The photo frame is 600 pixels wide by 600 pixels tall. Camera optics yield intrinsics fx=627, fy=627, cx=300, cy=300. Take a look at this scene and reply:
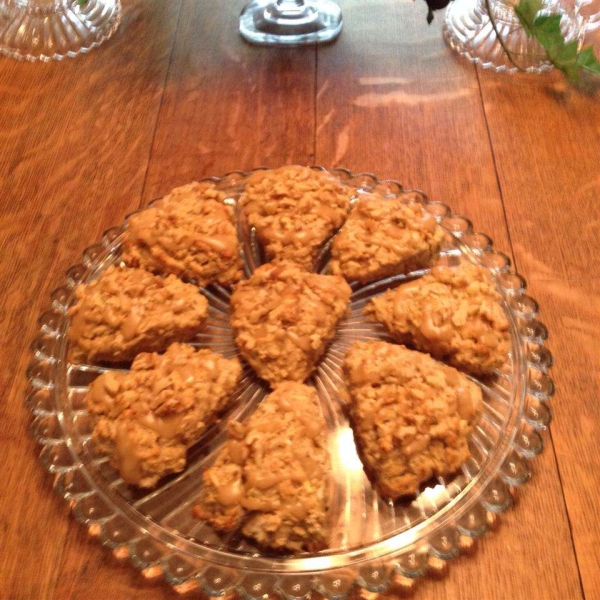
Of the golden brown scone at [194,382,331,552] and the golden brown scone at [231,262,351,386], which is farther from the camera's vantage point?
the golden brown scone at [231,262,351,386]

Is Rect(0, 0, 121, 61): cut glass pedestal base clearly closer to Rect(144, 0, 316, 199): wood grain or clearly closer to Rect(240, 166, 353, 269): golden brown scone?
Rect(144, 0, 316, 199): wood grain

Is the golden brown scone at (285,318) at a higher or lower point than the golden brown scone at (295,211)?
lower

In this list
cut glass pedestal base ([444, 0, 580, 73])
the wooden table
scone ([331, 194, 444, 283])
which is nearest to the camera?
the wooden table

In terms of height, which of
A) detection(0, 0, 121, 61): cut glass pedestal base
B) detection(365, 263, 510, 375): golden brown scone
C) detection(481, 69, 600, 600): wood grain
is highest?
detection(0, 0, 121, 61): cut glass pedestal base

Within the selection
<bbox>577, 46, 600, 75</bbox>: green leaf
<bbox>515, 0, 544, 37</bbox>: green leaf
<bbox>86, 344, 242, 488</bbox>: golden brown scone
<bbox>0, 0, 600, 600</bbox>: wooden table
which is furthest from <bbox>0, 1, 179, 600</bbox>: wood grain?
<bbox>577, 46, 600, 75</bbox>: green leaf

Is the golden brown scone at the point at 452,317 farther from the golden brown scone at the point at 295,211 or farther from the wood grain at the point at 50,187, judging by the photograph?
the wood grain at the point at 50,187

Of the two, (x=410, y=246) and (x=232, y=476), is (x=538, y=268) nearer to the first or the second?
(x=410, y=246)

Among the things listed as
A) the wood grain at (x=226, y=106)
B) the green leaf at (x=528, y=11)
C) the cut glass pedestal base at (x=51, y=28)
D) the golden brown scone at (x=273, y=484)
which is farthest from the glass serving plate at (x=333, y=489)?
the cut glass pedestal base at (x=51, y=28)
